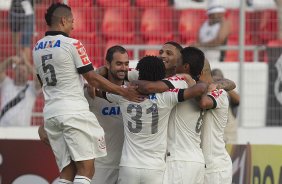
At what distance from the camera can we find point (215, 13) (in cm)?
1370

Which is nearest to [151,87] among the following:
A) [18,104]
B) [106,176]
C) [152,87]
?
[152,87]

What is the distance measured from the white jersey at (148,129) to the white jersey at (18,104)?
13.0 ft

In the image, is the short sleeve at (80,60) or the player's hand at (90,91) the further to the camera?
the player's hand at (90,91)

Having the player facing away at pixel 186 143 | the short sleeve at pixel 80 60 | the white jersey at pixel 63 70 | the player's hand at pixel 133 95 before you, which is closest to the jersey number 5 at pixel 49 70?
the white jersey at pixel 63 70

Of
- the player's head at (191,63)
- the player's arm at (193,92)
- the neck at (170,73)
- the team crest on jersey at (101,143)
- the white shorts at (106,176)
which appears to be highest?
the player's head at (191,63)

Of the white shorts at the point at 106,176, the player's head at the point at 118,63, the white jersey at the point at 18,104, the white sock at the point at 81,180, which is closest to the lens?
the white sock at the point at 81,180

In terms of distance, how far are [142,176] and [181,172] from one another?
39 cm

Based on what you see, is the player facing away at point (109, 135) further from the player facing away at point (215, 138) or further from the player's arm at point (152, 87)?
the player facing away at point (215, 138)

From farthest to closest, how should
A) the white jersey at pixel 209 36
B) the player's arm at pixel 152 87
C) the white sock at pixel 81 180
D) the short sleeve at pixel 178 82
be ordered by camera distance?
1. the white jersey at pixel 209 36
2. the white sock at pixel 81 180
3. the short sleeve at pixel 178 82
4. the player's arm at pixel 152 87

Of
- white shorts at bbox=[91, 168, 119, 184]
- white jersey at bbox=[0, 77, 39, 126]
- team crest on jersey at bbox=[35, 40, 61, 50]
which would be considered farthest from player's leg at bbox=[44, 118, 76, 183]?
white jersey at bbox=[0, 77, 39, 126]

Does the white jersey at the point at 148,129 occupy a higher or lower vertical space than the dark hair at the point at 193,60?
lower

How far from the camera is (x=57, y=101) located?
9.80m

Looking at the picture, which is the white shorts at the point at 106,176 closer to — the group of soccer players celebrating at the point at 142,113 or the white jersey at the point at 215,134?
the group of soccer players celebrating at the point at 142,113

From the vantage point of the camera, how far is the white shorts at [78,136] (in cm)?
975
